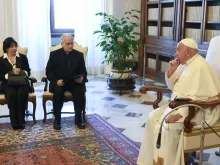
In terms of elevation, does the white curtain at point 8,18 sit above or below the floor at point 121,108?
above

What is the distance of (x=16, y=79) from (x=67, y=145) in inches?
39.2

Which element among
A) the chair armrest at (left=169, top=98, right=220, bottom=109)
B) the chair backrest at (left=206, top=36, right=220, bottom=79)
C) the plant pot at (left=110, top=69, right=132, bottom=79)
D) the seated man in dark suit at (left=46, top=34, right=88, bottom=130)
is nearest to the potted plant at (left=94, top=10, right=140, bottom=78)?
the plant pot at (left=110, top=69, right=132, bottom=79)

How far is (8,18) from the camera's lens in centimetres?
605

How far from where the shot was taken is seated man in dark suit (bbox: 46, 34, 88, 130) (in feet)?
12.3

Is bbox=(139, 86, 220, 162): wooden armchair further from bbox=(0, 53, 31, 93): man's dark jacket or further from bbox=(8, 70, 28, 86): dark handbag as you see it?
bbox=(0, 53, 31, 93): man's dark jacket

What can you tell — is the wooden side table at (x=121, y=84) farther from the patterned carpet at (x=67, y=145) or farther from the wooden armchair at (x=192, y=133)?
the wooden armchair at (x=192, y=133)

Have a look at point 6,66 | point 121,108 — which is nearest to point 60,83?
point 6,66

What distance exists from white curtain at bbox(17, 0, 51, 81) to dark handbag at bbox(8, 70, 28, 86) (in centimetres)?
261

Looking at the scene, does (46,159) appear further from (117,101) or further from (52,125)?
(117,101)

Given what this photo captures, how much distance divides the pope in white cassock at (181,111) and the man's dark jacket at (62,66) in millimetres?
1447

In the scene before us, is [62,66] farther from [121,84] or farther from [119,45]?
[121,84]

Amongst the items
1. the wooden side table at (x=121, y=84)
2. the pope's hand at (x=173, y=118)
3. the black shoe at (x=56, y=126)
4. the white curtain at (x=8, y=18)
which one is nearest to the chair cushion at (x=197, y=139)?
the pope's hand at (x=173, y=118)

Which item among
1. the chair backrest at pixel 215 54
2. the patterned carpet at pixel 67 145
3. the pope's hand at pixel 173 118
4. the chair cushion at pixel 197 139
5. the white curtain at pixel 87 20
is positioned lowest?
the patterned carpet at pixel 67 145

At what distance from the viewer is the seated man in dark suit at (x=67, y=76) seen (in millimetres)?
3754
